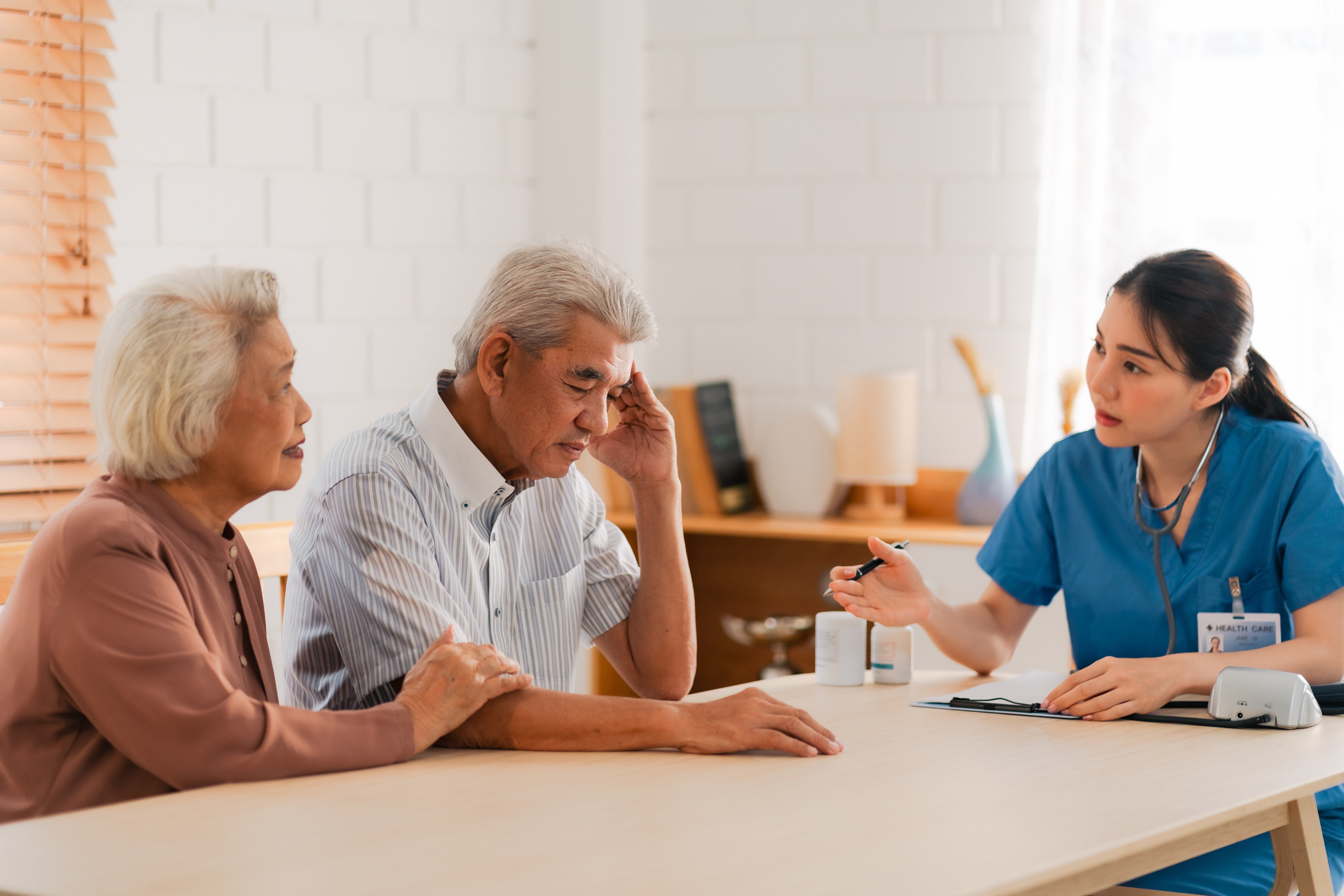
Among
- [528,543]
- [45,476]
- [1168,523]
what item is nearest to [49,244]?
[45,476]

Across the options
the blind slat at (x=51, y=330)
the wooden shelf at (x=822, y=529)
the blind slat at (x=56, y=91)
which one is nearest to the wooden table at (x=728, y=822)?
the wooden shelf at (x=822, y=529)

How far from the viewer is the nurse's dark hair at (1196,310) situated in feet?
6.68

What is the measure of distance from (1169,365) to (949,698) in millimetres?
584

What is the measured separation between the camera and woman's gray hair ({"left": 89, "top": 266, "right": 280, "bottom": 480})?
1.47m

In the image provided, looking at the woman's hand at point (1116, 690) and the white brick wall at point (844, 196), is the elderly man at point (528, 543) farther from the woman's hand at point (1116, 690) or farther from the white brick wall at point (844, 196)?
the white brick wall at point (844, 196)

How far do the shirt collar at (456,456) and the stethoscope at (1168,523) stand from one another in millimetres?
961

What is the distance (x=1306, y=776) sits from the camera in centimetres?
152

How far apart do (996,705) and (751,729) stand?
0.44 m

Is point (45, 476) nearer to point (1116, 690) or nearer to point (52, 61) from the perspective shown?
point (52, 61)

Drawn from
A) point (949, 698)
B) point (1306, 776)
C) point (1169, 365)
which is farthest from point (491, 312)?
point (1306, 776)

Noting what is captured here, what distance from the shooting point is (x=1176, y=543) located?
6.84 feet

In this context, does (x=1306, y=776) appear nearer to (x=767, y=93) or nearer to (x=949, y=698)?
(x=949, y=698)

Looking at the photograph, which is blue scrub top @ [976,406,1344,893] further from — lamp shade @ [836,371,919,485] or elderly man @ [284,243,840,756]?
lamp shade @ [836,371,919,485]

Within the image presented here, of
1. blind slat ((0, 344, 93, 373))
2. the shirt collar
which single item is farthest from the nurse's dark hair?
blind slat ((0, 344, 93, 373))
